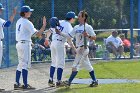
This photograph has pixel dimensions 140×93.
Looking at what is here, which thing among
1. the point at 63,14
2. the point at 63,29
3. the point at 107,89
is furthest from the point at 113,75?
the point at 63,14

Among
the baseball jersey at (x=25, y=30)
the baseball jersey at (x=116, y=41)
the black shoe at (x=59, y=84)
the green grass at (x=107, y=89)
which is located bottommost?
the green grass at (x=107, y=89)

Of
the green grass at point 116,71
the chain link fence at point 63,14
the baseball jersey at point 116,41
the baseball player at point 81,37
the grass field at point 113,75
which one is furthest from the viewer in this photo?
the baseball jersey at point 116,41

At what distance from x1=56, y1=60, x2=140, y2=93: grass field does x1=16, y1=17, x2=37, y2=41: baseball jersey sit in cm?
158

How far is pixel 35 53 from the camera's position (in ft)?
68.5

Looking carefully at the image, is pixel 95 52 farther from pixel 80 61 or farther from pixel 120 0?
pixel 120 0

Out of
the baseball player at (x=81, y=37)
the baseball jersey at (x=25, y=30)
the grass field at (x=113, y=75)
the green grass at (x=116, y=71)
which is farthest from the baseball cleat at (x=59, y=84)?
the green grass at (x=116, y=71)

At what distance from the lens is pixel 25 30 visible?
43.1 feet

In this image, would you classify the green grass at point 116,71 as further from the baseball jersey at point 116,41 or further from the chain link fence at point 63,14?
the chain link fence at point 63,14

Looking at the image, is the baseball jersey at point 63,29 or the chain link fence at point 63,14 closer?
the baseball jersey at point 63,29

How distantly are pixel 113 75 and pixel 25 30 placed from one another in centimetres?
411

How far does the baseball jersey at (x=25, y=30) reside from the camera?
13078 mm

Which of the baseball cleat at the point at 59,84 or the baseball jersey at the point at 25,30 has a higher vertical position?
the baseball jersey at the point at 25,30

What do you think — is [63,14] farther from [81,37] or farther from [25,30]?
[25,30]

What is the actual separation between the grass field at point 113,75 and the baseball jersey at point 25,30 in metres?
1.58
